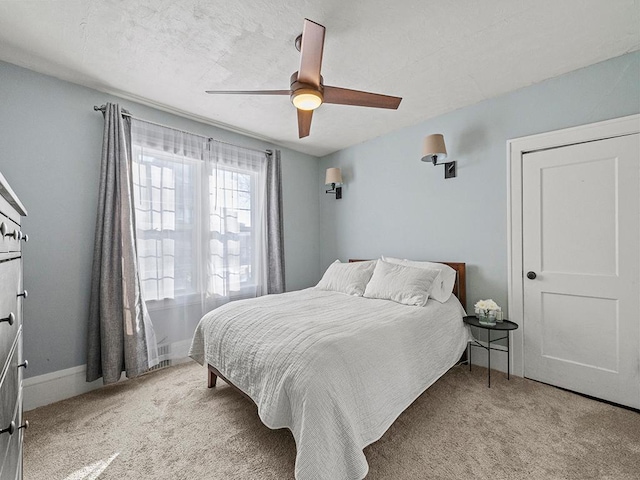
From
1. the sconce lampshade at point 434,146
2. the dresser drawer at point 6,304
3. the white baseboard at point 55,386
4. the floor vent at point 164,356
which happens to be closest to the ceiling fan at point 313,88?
the sconce lampshade at point 434,146

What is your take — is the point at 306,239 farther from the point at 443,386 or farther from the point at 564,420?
the point at 564,420

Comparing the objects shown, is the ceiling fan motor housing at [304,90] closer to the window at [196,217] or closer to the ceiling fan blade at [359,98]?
the ceiling fan blade at [359,98]

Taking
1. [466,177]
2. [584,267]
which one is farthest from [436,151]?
[584,267]

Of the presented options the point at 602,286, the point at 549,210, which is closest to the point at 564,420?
the point at 602,286

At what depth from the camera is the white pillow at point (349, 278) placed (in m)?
2.83

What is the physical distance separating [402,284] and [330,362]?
1292 millimetres

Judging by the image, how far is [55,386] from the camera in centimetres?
217

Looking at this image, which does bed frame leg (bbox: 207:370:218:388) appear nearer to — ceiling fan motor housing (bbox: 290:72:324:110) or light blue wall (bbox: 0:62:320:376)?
light blue wall (bbox: 0:62:320:376)

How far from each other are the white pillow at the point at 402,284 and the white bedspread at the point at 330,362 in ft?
0.37

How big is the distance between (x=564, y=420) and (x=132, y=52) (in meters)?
3.87

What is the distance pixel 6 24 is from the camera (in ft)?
5.59

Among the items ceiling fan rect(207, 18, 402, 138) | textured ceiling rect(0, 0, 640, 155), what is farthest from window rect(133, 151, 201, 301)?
ceiling fan rect(207, 18, 402, 138)

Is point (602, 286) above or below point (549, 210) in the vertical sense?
below

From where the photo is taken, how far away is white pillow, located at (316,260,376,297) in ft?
9.29
